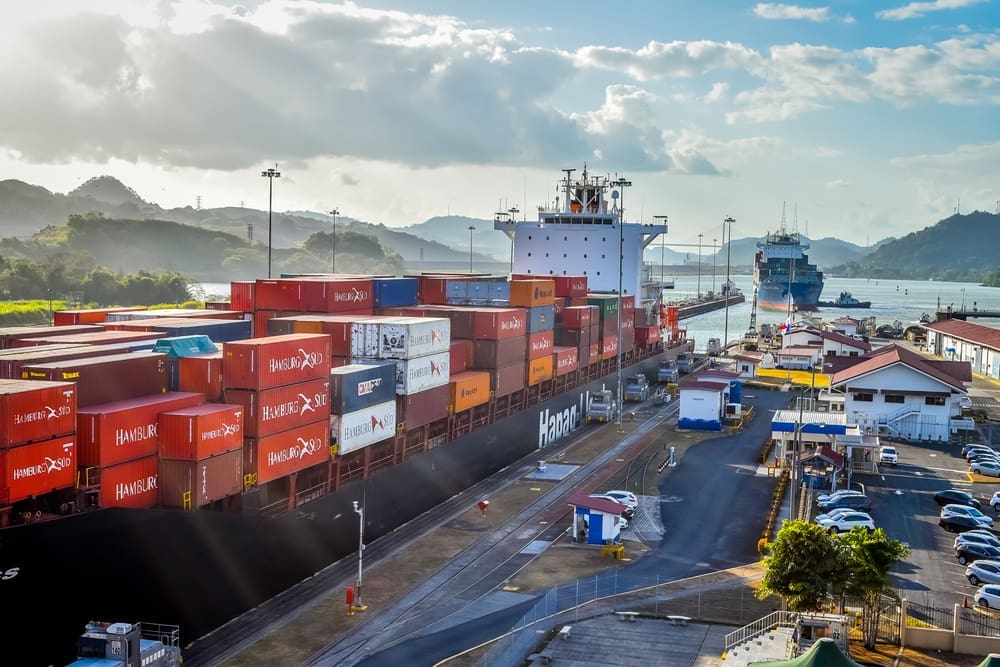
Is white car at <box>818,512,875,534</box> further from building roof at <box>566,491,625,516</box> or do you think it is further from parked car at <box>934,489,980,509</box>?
building roof at <box>566,491,625,516</box>

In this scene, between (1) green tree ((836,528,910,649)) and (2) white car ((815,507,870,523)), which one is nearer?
(1) green tree ((836,528,910,649))

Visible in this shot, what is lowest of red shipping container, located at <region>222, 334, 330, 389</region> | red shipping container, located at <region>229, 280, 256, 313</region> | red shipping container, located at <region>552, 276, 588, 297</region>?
red shipping container, located at <region>222, 334, 330, 389</region>

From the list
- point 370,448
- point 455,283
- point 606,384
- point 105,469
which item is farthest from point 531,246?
point 105,469

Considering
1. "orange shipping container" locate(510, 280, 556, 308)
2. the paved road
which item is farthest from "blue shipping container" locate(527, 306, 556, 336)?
the paved road

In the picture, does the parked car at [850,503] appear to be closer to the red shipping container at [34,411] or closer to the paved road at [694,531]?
the paved road at [694,531]

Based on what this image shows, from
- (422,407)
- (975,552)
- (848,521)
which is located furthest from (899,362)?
(422,407)

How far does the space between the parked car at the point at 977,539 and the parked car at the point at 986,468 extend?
11666mm

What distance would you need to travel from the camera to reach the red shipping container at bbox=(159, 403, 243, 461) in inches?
828

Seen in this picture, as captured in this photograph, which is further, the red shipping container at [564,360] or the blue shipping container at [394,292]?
the red shipping container at [564,360]

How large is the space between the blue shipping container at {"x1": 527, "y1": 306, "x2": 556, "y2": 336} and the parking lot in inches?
Answer: 629

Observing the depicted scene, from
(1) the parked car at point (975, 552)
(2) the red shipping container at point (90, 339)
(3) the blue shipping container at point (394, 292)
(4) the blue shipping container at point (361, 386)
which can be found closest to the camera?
(2) the red shipping container at point (90, 339)

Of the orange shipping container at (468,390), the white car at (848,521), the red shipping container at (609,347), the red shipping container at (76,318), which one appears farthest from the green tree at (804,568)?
the red shipping container at (609,347)

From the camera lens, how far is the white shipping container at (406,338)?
1254 inches

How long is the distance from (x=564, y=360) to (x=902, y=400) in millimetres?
18685
